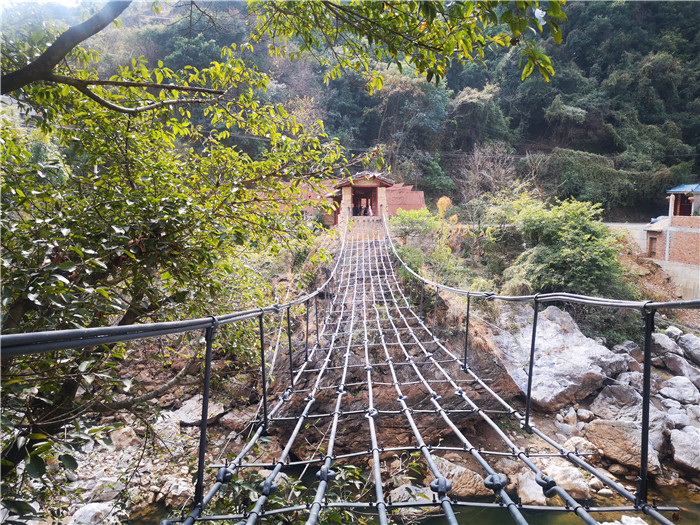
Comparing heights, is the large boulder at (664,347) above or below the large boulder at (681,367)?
above

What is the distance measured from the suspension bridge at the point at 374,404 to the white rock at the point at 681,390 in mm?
2306

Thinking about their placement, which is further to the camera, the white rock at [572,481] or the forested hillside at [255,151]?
the white rock at [572,481]

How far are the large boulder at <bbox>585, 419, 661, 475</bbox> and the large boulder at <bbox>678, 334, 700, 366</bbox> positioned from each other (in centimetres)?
319

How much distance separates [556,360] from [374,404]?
299 centimetres

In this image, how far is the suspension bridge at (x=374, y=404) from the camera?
2.23ft

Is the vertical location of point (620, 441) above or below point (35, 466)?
below

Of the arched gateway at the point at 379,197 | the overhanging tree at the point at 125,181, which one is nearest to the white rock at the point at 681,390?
the overhanging tree at the point at 125,181

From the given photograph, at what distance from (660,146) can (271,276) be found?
49.9 ft

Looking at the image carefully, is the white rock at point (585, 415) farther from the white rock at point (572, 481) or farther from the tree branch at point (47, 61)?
the tree branch at point (47, 61)

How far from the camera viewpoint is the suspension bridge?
0.68 m

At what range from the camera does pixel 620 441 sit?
149 inches

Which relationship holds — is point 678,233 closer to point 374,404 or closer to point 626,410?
point 626,410

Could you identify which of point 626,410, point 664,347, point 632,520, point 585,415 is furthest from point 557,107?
point 632,520

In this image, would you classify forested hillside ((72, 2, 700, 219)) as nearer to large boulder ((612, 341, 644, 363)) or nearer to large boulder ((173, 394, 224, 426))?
large boulder ((612, 341, 644, 363))
